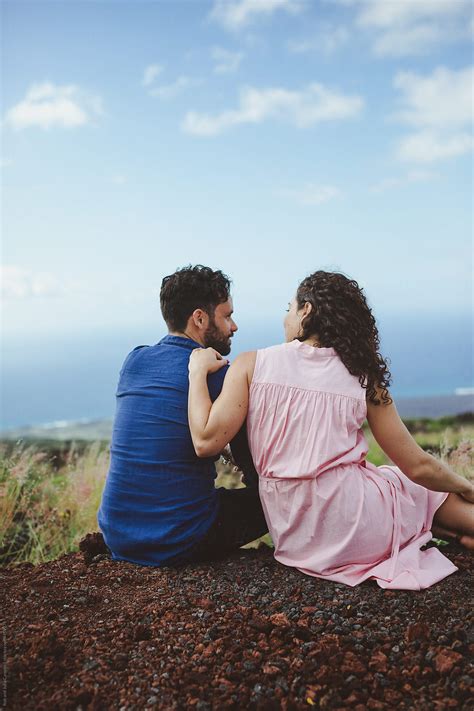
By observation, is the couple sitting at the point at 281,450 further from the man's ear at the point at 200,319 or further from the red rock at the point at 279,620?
the red rock at the point at 279,620

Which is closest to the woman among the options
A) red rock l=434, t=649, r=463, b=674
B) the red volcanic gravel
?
the red volcanic gravel

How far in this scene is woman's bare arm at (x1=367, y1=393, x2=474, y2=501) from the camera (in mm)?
3676

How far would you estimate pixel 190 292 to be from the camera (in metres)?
3.97

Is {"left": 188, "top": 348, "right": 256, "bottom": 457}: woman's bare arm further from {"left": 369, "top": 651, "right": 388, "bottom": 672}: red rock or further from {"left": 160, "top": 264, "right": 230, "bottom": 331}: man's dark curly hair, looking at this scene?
{"left": 369, "top": 651, "right": 388, "bottom": 672}: red rock

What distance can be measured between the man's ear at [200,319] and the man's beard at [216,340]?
3 centimetres

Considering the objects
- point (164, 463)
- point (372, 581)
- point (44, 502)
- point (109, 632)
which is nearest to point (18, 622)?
point (109, 632)

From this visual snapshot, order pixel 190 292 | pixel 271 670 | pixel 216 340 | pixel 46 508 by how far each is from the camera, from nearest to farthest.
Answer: pixel 271 670 < pixel 190 292 < pixel 216 340 < pixel 46 508

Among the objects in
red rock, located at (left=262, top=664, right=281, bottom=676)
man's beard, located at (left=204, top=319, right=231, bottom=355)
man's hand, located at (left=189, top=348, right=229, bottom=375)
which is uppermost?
man's beard, located at (left=204, top=319, right=231, bottom=355)

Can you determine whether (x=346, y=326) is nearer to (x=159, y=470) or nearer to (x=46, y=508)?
(x=159, y=470)

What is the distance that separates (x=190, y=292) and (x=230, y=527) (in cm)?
134

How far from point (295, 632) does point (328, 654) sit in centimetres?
24

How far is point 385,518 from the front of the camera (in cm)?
365

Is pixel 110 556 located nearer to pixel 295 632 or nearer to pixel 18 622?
pixel 18 622

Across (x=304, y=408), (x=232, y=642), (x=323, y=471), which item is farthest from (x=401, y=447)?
(x=232, y=642)
